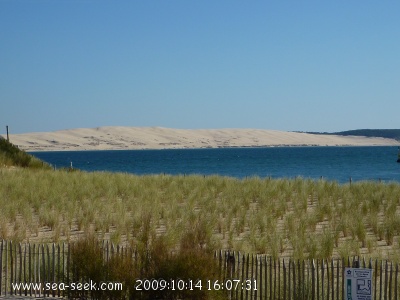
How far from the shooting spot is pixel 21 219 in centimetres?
1653

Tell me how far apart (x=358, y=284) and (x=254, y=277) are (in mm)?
1770

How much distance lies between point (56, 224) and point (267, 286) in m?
7.82

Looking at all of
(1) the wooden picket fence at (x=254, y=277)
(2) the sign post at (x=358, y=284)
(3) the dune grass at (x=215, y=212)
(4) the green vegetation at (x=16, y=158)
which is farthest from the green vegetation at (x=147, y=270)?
(4) the green vegetation at (x=16, y=158)

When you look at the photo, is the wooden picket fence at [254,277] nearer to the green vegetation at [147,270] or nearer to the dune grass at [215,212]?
the green vegetation at [147,270]

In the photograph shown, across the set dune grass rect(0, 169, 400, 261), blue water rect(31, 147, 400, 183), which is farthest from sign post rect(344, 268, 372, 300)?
blue water rect(31, 147, 400, 183)

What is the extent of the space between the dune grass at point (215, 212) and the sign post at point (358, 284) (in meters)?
3.57

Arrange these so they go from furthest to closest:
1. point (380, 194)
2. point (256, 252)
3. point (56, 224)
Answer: point (380, 194) → point (56, 224) → point (256, 252)

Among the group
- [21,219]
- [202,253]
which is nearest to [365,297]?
[202,253]

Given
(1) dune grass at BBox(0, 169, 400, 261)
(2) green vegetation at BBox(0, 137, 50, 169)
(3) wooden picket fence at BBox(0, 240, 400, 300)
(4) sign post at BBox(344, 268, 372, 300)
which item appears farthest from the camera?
(2) green vegetation at BBox(0, 137, 50, 169)

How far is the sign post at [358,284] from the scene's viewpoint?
770 centimetres

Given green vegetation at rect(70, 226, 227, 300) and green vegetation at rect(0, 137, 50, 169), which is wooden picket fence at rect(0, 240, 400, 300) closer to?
green vegetation at rect(70, 226, 227, 300)

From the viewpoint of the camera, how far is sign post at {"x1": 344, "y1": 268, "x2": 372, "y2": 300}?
7699 millimetres

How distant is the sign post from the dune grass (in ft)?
11.7

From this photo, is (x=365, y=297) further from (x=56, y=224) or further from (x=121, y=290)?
(x=56, y=224)
